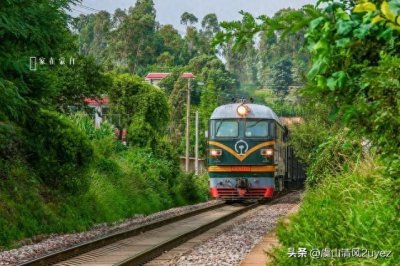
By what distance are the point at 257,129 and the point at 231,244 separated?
12.7 meters

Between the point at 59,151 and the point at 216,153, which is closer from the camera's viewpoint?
the point at 59,151

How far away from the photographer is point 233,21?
5.27m

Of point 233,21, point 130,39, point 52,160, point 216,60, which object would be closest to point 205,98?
point 216,60

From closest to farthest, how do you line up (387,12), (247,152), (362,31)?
(387,12) → (362,31) → (247,152)

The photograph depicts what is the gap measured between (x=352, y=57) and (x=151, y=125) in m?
33.6

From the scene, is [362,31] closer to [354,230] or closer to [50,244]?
[354,230]

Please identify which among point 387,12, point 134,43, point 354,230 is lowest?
point 354,230

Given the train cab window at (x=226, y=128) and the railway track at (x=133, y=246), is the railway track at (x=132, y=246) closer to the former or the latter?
the railway track at (x=133, y=246)

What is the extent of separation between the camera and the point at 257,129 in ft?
86.7

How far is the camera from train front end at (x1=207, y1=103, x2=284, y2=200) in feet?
84.5

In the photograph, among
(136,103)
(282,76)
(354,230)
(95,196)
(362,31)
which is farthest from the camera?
(282,76)

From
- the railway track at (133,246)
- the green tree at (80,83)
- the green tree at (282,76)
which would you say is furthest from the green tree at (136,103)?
the green tree at (282,76)

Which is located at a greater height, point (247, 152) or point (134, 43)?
point (134, 43)

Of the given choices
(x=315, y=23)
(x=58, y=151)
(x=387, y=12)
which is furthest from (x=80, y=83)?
(x=387, y=12)
